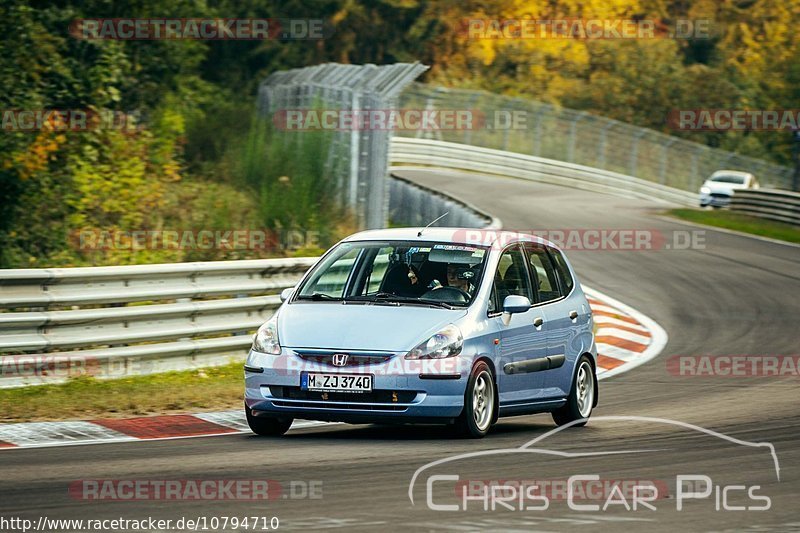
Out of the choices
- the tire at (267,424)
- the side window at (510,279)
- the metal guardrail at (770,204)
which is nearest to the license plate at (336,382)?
the tire at (267,424)

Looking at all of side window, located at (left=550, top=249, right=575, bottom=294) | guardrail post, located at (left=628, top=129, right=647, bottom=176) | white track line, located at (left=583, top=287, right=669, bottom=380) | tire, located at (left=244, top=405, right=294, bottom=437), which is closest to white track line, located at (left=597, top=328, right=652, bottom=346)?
white track line, located at (left=583, top=287, right=669, bottom=380)

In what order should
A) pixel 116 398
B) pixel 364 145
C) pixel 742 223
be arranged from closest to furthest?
pixel 116 398
pixel 364 145
pixel 742 223

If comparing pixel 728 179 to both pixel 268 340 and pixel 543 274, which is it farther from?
pixel 268 340

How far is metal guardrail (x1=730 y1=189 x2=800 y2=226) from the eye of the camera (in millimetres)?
33062

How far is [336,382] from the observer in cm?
980

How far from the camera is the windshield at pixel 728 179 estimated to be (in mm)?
45969

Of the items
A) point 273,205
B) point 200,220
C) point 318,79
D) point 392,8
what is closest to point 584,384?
point 273,205

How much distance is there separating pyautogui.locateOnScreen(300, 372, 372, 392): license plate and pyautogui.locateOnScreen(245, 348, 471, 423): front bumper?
28 millimetres

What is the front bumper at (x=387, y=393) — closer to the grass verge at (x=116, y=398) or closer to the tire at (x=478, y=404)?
the tire at (x=478, y=404)

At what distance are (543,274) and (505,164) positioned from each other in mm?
35741

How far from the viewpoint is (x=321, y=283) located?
36.8 ft

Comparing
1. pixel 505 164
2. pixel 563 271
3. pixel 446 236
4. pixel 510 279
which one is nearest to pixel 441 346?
pixel 510 279

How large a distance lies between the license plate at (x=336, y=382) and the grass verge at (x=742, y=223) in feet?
73.6

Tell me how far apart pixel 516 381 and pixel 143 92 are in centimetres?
2042
